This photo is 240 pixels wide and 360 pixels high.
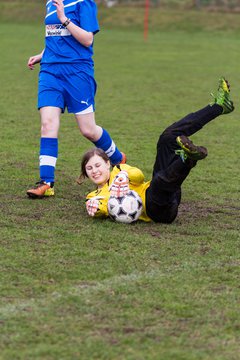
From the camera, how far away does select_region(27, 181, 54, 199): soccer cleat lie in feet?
22.8

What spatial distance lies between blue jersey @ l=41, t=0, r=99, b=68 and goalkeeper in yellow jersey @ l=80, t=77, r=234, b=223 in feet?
3.63

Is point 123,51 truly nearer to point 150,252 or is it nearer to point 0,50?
point 0,50

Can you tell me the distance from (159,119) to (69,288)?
25.4 ft

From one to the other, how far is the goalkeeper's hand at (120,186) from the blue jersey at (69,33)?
4.59 feet

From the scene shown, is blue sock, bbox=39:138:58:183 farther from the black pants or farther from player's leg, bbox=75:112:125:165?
the black pants

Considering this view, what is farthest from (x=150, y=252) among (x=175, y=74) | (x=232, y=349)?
(x=175, y=74)

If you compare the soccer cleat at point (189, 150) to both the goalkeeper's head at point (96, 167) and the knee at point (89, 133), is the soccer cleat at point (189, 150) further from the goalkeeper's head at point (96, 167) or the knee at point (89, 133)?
the knee at point (89, 133)

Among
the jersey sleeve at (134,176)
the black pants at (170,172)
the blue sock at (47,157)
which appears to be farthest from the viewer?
the blue sock at (47,157)

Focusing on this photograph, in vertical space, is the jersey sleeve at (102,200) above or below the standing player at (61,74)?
below

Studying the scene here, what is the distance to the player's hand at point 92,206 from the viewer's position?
20.3 feet

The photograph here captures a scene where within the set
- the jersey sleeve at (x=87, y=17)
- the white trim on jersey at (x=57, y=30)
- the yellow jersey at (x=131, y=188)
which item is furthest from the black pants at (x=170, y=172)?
the white trim on jersey at (x=57, y=30)

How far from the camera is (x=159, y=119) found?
39.9 feet

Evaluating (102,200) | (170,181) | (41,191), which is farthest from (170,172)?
(41,191)

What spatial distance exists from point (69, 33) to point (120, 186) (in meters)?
1.64
